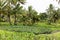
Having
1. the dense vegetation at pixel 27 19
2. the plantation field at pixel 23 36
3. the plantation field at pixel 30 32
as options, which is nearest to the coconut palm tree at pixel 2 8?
the dense vegetation at pixel 27 19

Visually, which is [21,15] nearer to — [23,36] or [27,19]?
[27,19]

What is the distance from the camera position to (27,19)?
4.64m

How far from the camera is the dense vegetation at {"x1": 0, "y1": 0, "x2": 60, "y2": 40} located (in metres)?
4.56

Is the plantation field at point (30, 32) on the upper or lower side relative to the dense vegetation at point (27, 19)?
lower

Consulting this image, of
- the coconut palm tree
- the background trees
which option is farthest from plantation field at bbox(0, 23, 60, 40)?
the coconut palm tree

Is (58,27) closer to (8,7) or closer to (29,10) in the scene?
(29,10)

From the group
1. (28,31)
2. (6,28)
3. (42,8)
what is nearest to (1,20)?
(6,28)

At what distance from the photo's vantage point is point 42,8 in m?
4.80

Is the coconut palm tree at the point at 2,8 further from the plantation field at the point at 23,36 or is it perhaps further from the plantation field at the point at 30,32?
→ the plantation field at the point at 23,36

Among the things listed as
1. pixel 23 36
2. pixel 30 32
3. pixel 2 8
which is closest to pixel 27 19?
pixel 30 32

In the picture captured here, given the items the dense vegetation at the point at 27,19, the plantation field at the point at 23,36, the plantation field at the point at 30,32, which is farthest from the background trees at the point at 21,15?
the plantation field at the point at 23,36

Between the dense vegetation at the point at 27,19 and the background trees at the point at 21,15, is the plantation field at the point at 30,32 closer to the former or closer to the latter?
the dense vegetation at the point at 27,19

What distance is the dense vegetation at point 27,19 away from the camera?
456 cm

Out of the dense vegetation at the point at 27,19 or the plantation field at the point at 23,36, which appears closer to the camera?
the plantation field at the point at 23,36
